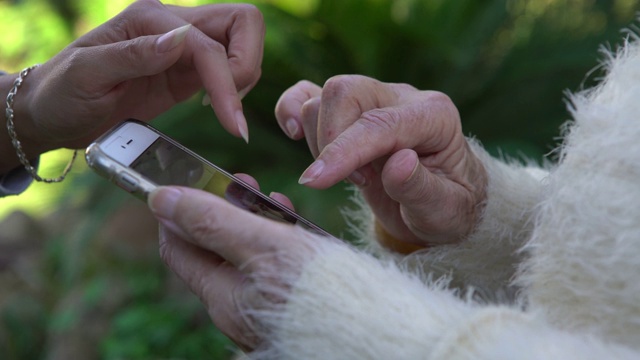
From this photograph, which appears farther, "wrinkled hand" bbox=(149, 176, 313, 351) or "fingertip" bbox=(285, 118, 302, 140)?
"fingertip" bbox=(285, 118, 302, 140)

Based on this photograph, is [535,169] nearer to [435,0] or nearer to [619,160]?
[619,160]

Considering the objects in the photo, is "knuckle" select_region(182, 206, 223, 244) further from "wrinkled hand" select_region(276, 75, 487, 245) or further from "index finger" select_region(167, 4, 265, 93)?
"index finger" select_region(167, 4, 265, 93)

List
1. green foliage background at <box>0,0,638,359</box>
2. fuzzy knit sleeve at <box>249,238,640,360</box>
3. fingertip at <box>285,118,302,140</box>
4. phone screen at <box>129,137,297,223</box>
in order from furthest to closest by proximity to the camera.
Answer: green foliage background at <box>0,0,638,359</box> < fingertip at <box>285,118,302,140</box> < phone screen at <box>129,137,297,223</box> < fuzzy knit sleeve at <box>249,238,640,360</box>

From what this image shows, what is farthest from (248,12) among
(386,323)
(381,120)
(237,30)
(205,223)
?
(386,323)

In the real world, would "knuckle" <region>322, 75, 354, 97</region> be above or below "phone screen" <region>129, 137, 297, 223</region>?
above

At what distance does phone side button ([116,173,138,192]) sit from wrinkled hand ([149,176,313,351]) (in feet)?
0.26

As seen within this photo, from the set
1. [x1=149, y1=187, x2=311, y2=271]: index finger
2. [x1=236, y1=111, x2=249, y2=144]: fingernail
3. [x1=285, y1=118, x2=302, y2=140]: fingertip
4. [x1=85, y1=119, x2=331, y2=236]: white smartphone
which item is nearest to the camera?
[x1=149, y1=187, x2=311, y2=271]: index finger

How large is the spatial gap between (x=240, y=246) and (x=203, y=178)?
0.29 m

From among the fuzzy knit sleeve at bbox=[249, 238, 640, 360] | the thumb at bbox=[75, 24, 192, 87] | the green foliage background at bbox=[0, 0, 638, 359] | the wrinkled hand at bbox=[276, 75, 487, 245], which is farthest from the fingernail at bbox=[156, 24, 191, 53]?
the green foliage background at bbox=[0, 0, 638, 359]

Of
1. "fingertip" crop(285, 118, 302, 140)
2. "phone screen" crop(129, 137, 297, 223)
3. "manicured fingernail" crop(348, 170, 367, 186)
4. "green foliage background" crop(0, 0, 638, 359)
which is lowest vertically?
"green foliage background" crop(0, 0, 638, 359)

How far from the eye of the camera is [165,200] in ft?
2.59

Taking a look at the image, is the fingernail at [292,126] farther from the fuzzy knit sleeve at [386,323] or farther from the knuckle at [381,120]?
the fuzzy knit sleeve at [386,323]

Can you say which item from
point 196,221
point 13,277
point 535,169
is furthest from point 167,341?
point 196,221

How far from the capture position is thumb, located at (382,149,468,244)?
1028 mm
